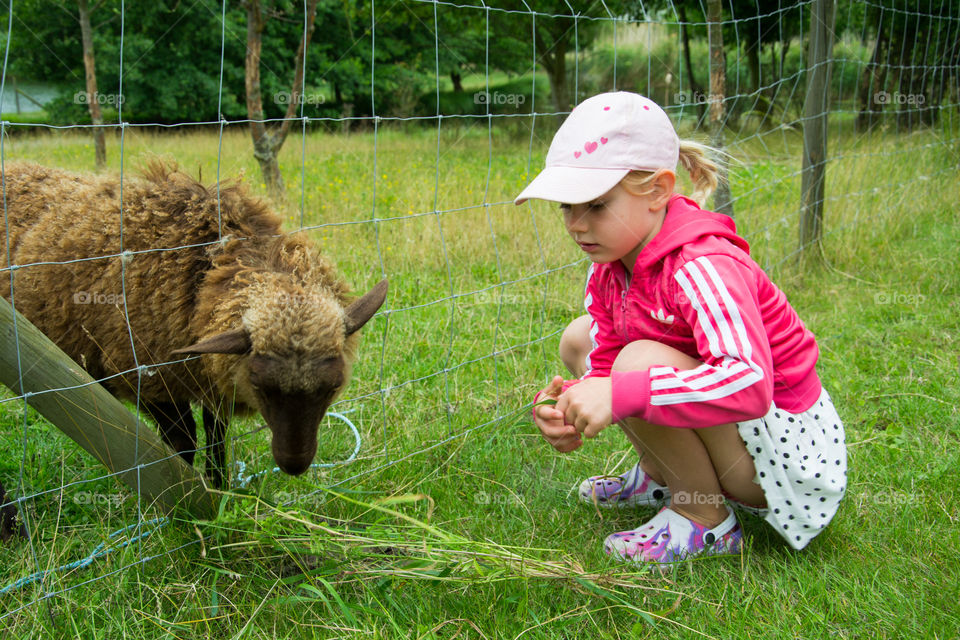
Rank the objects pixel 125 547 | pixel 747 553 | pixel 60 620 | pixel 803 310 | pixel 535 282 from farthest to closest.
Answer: pixel 535 282
pixel 803 310
pixel 747 553
pixel 125 547
pixel 60 620

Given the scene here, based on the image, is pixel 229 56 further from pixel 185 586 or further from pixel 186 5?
pixel 185 586

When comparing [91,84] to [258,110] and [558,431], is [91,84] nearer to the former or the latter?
[258,110]

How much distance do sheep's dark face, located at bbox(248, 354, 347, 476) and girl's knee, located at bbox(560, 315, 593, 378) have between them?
951 millimetres

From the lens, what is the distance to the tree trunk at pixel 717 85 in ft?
16.6

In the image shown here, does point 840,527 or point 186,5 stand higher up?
point 186,5

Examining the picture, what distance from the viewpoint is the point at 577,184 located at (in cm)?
220

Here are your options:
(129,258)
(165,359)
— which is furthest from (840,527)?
(129,258)

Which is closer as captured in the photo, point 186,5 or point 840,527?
point 840,527

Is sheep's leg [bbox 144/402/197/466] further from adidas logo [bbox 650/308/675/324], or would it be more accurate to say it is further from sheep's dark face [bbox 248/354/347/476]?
adidas logo [bbox 650/308/675/324]

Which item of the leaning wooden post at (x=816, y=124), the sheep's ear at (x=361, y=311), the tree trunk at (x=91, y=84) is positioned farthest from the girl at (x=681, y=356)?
the tree trunk at (x=91, y=84)

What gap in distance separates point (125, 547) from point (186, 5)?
27704mm

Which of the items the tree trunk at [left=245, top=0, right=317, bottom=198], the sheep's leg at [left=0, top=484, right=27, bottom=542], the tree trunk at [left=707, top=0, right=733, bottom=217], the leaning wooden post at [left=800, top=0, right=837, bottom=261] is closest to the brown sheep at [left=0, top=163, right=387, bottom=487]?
the sheep's leg at [left=0, top=484, right=27, bottom=542]

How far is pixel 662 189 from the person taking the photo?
231 centimetres

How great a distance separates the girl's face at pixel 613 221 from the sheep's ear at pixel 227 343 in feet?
4.15
